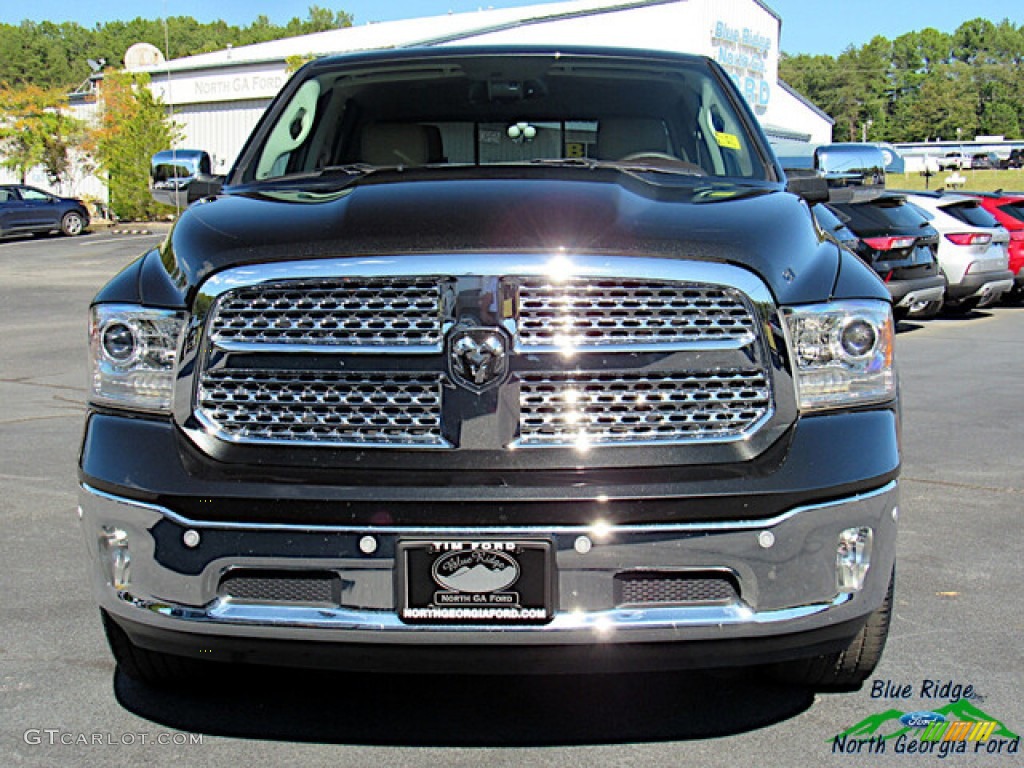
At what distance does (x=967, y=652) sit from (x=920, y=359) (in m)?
9.11

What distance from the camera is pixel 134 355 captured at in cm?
314

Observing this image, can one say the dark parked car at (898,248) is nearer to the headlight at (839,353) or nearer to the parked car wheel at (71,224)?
the headlight at (839,353)

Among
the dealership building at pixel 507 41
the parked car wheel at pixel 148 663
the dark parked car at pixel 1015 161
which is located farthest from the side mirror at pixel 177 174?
the dark parked car at pixel 1015 161

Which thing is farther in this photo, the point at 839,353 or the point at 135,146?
the point at 135,146

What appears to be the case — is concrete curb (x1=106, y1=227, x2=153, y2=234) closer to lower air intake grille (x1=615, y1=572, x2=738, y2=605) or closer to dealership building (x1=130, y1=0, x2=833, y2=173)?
dealership building (x1=130, y1=0, x2=833, y2=173)

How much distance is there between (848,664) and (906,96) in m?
194

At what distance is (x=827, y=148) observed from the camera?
16.6 feet

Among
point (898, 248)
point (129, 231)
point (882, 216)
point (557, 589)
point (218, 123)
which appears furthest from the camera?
point (218, 123)

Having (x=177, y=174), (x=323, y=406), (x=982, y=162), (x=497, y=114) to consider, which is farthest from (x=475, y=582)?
(x=982, y=162)

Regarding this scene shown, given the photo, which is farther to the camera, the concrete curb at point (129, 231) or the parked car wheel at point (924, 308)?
the concrete curb at point (129, 231)

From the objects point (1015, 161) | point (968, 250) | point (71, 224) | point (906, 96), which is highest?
point (906, 96)

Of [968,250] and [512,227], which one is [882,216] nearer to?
[968,250]

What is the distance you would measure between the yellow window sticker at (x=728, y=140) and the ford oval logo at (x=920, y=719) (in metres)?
2.05

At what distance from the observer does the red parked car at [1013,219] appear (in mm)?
19234
